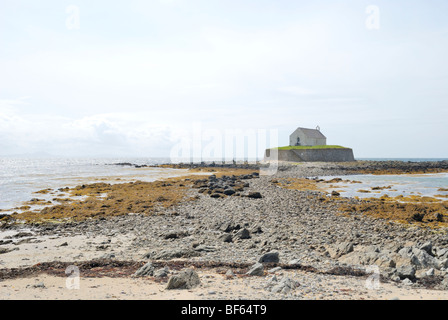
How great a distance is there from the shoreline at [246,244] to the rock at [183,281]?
0.25 m

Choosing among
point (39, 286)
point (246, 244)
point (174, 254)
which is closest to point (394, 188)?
point (246, 244)

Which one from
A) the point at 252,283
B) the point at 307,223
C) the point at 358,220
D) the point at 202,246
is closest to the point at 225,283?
the point at 252,283

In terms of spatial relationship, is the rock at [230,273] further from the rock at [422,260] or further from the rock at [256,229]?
the rock at [256,229]

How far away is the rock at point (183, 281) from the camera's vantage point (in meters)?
7.77

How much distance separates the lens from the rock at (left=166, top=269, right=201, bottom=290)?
25.5 feet

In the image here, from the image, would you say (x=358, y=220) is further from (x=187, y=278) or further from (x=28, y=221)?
(x=28, y=221)

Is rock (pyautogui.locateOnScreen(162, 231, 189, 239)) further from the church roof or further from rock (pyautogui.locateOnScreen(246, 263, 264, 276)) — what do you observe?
the church roof

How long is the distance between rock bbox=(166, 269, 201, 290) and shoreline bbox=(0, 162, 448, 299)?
0.25 metres

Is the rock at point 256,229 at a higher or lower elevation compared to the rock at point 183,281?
lower

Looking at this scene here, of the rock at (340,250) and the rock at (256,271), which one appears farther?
the rock at (340,250)

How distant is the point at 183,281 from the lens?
786 cm

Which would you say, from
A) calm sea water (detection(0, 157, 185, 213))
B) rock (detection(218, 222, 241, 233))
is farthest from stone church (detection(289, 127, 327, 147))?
rock (detection(218, 222, 241, 233))

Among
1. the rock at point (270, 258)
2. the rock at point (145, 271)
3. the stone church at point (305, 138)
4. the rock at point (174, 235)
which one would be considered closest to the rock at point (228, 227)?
the rock at point (174, 235)
